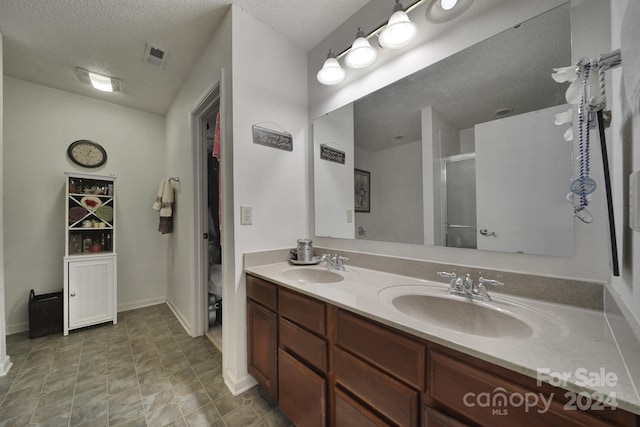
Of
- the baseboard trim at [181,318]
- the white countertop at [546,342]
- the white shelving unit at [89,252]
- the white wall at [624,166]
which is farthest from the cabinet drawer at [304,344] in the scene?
the white shelving unit at [89,252]

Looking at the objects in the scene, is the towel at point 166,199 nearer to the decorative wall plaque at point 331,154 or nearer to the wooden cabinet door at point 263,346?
the wooden cabinet door at point 263,346

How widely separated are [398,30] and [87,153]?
3.40 meters

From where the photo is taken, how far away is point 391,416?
2.47ft

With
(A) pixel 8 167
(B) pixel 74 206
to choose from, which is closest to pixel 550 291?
(B) pixel 74 206

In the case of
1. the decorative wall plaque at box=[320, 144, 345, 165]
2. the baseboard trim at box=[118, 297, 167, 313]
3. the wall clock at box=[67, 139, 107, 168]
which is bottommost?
the baseboard trim at box=[118, 297, 167, 313]

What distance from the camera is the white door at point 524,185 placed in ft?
2.85

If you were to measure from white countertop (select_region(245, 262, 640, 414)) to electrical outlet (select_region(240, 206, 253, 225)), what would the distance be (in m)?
0.70

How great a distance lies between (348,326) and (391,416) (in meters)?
0.30

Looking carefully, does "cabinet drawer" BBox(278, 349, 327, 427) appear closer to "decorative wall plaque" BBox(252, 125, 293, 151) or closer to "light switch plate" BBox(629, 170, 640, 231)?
"light switch plate" BBox(629, 170, 640, 231)

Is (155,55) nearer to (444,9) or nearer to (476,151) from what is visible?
(444,9)

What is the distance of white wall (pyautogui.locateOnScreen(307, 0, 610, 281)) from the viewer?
2.65 ft

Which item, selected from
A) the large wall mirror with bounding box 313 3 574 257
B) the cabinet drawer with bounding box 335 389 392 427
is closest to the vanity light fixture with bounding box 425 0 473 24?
the large wall mirror with bounding box 313 3 574 257

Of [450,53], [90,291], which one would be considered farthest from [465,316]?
[90,291]

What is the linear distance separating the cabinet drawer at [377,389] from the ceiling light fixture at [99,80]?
3.21m
